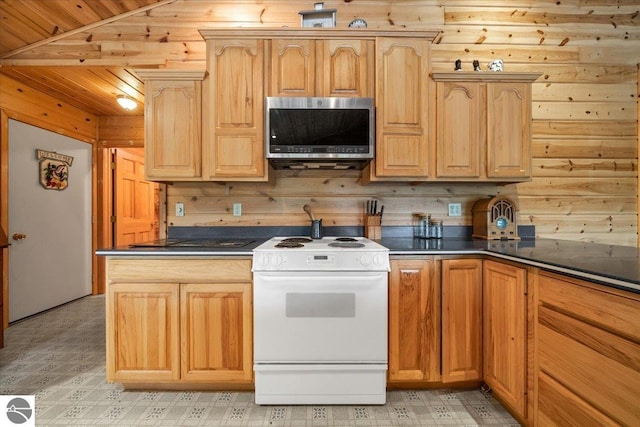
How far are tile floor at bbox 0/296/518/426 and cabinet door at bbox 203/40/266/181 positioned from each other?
1475 millimetres

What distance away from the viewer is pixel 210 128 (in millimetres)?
2148

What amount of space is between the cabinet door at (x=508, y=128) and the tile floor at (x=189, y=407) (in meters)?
1.52

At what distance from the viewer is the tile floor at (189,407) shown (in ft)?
5.57

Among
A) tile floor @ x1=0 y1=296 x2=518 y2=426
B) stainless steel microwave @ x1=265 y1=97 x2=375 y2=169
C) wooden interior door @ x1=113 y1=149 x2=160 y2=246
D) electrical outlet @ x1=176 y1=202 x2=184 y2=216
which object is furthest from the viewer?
wooden interior door @ x1=113 y1=149 x2=160 y2=246

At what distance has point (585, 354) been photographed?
119cm

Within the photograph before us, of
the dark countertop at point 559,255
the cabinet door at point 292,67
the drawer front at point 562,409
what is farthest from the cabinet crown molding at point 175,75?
the drawer front at point 562,409

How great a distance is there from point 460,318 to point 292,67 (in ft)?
6.49

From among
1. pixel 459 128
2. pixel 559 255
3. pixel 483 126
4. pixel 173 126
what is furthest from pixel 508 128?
pixel 173 126

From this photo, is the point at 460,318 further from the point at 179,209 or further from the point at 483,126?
the point at 179,209

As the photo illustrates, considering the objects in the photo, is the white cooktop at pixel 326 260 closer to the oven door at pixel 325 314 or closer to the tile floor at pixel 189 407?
Result: the oven door at pixel 325 314

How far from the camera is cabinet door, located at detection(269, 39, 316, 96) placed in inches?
84.8

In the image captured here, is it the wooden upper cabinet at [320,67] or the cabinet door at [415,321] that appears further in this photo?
the wooden upper cabinet at [320,67]

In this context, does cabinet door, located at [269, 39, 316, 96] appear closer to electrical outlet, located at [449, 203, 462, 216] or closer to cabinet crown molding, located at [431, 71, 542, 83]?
cabinet crown molding, located at [431, 71, 542, 83]

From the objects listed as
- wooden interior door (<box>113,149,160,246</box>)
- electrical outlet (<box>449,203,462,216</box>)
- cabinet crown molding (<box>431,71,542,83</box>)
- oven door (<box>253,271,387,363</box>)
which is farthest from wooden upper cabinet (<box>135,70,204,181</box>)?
wooden interior door (<box>113,149,160,246</box>)
